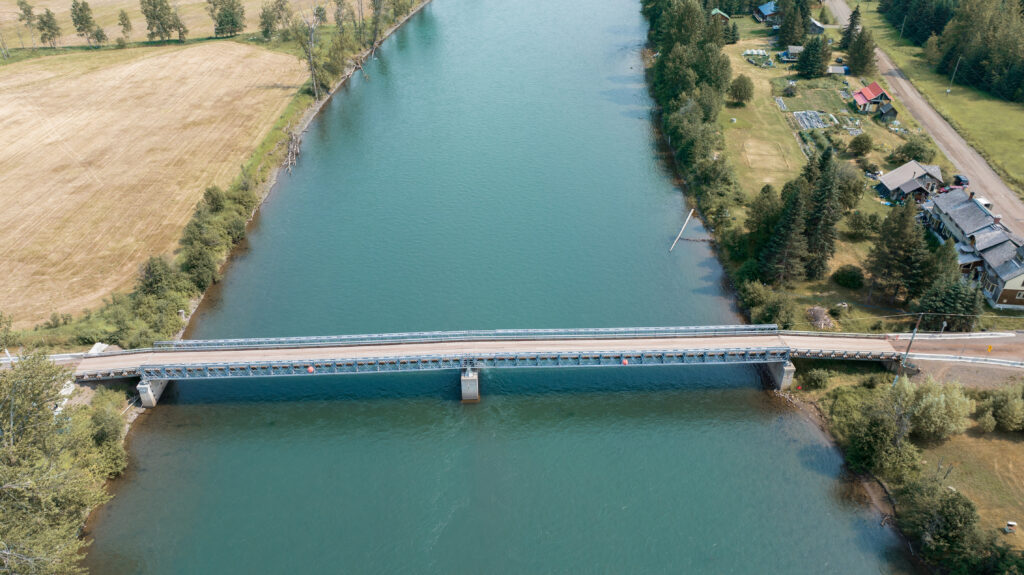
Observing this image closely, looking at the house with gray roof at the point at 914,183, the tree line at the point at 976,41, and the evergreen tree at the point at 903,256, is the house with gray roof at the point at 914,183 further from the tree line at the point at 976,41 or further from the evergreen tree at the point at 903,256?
the tree line at the point at 976,41

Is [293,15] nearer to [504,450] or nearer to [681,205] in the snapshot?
[681,205]

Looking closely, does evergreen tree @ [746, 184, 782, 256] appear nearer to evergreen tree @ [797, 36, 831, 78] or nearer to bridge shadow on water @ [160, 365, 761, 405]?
bridge shadow on water @ [160, 365, 761, 405]

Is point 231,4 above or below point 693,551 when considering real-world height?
above

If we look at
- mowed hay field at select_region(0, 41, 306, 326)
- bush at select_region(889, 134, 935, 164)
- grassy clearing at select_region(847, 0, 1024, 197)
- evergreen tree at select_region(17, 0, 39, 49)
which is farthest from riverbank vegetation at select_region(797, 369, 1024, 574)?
evergreen tree at select_region(17, 0, 39, 49)

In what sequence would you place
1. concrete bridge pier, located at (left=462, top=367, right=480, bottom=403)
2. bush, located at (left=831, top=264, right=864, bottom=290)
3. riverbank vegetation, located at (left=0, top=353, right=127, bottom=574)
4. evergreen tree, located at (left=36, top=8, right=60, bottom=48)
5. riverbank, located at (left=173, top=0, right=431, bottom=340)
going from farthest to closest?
evergreen tree, located at (left=36, top=8, right=60, bottom=48), riverbank, located at (left=173, top=0, right=431, bottom=340), bush, located at (left=831, top=264, right=864, bottom=290), concrete bridge pier, located at (left=462, top=367, right=480, bottom=403), riverbank vegetation, located at (left=0, top=353, right=127, bottom=574)

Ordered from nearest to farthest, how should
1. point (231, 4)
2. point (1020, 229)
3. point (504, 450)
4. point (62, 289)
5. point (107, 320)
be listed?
1. point (504, 450)
2. point (107, 320)
3. point (62, 289)
4. point (1020, 229)
5. point (231, 4)

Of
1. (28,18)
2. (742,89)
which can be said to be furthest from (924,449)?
(28,18)

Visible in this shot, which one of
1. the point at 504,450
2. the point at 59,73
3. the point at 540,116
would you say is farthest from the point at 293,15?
the point at 504,450
